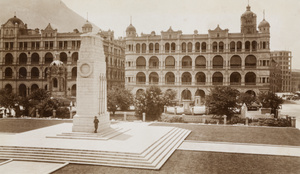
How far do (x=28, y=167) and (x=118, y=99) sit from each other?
29460 millimetres

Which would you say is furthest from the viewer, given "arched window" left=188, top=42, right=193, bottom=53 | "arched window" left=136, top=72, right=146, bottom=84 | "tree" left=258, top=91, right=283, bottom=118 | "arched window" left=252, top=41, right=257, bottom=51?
"arched window" left=136, top=72, right=146, bottom=84

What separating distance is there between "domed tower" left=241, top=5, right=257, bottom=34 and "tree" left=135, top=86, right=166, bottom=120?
41940 millimetres

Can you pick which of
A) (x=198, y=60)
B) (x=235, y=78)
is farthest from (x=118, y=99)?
(x=235, y=78)

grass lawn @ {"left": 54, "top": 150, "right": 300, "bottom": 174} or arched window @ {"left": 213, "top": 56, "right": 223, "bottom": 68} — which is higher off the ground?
arched window @ {"left": 213, "top": 56, "right": 223, "bottom": 68}

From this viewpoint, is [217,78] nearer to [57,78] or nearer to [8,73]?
[57,78]

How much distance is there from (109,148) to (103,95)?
725 centimetres

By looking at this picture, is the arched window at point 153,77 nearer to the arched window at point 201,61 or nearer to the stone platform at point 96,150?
the arched window at point 201,61

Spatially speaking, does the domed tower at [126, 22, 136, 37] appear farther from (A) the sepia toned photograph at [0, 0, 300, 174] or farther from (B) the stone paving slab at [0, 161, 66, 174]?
(B) the stone paving slab at [0, 161, 66, 174]

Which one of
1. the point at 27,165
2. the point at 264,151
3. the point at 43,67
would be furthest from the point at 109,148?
the point at 43,67

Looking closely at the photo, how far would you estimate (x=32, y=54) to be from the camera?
71.5m

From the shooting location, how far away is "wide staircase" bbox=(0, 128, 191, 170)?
1661 centimetres

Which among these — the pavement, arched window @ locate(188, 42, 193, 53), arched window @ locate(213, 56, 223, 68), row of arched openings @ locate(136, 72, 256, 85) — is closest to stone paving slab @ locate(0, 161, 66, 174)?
the pavement

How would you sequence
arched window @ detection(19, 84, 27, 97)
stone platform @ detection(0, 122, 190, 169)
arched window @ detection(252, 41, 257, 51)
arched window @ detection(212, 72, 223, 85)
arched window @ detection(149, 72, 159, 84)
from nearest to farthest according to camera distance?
stone platform @ detection(0, 122, 190, 169), arched window @ detection(252, 41, 257, 51), arched window @ detection(212, 72, 223, 85), arched window @ detection(149, 72, 159, 84), arched window @ detection(19, 84, 27, 97)

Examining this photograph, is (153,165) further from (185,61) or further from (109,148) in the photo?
(185,61)
